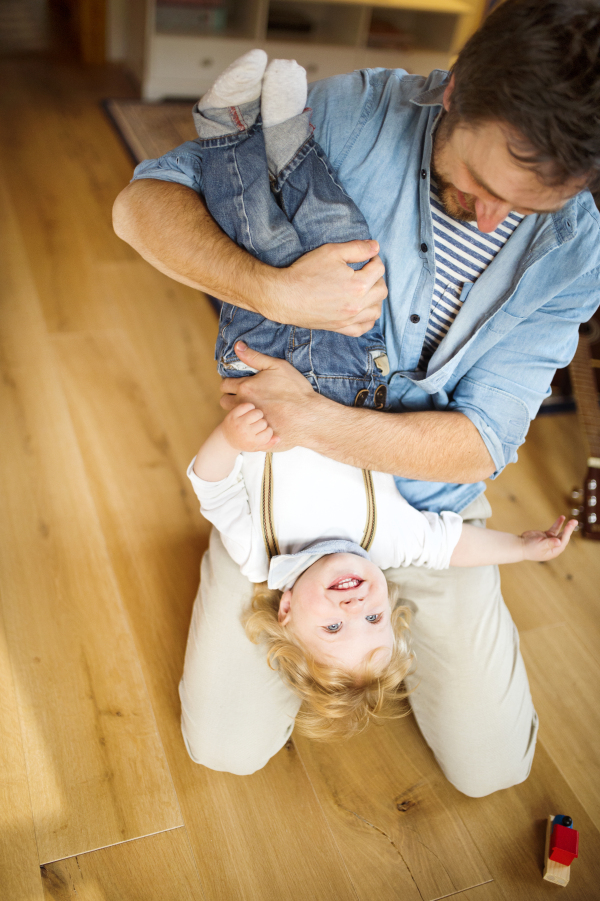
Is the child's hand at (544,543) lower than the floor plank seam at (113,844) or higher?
higher

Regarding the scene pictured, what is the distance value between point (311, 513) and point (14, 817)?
2.48 ft

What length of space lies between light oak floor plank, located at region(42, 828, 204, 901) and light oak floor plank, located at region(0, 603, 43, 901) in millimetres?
32

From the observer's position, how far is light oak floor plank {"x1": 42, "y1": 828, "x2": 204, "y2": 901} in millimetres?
1150

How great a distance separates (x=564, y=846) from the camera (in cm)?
126

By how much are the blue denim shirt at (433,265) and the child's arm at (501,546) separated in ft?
0.55

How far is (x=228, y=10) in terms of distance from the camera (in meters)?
3.53

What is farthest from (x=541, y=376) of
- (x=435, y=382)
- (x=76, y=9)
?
(x=76, y=9)

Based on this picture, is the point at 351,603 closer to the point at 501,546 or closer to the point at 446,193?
the point at 501,546

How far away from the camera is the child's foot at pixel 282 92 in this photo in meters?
1.10

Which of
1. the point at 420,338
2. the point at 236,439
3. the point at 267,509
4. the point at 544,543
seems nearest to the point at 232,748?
the point at 267,509

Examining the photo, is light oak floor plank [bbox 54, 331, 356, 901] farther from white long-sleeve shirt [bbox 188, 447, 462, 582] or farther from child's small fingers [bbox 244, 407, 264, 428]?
child's small fingers [bbox 244, 407, 264, 428]

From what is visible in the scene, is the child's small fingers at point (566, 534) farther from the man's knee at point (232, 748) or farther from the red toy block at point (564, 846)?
the man's knee at point (232, 748)

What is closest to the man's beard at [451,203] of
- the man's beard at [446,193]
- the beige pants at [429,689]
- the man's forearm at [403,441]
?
the man's beard at [446,193]

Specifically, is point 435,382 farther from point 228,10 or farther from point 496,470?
point 228,10
